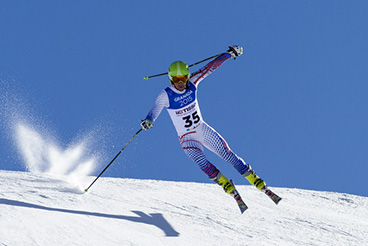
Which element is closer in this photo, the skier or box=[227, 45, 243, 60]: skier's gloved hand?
the skier

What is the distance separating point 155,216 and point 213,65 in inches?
91.2

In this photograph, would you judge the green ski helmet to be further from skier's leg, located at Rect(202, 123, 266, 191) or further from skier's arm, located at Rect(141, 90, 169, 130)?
skier's leg, located at Rect(202, 123, 266, 191)

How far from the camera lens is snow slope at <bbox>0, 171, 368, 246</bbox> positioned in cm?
590

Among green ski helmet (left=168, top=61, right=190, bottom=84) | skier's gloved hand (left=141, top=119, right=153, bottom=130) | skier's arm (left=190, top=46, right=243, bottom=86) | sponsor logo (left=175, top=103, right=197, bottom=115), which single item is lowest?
skier's gloved hand (left=141, top=119, right=153, bottom=130)

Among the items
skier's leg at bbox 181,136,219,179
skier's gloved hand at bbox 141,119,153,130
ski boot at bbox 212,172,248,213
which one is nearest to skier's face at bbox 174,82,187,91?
skier's gloved hand at bbox 141,119,153,130

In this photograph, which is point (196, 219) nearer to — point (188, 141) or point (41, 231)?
point (188, 141)

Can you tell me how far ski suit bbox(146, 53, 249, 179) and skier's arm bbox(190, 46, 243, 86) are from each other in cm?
2

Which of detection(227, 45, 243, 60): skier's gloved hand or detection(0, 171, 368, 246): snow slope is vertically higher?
detection(227, 45, 243, 60): skier's gloved hand

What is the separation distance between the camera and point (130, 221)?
6.62 m

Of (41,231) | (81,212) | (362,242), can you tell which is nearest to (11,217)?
(41,231)

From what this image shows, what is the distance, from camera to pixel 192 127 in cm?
745

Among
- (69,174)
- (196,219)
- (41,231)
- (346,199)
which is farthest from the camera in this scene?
(346,199)

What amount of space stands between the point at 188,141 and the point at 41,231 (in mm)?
2460

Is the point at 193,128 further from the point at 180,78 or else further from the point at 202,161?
the point at 180,78
